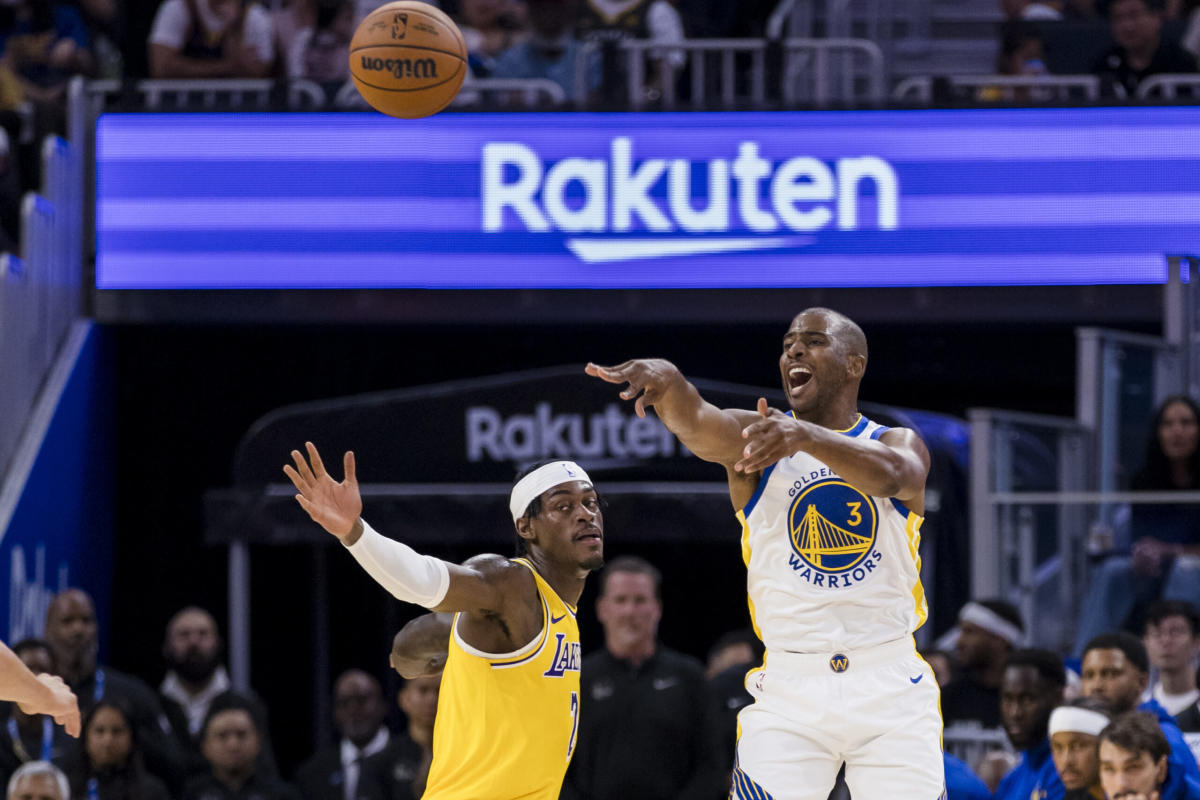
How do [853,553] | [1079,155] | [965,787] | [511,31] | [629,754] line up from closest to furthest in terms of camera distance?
[853,553] < [965,787] < [629,754] < [1079,155] < [511,31]

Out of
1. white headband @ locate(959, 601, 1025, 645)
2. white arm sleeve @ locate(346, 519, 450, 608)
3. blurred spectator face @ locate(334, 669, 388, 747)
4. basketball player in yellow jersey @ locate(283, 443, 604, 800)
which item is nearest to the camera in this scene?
white arm sleeve @ locate(346, 519, 450, 608)

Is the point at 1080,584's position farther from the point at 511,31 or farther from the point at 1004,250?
the point at 511,31

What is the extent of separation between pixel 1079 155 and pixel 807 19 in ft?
8.48

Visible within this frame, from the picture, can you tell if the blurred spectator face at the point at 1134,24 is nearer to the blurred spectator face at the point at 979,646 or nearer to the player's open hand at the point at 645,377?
the blurred spectator face at the point at 979,646

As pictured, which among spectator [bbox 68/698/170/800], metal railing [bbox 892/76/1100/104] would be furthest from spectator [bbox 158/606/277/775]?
metal railing [bbox 892/76/1100/104]

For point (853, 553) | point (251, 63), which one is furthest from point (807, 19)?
point (853, 553)

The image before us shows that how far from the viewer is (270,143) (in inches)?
532

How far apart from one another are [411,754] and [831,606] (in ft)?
13.4

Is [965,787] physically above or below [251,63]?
below

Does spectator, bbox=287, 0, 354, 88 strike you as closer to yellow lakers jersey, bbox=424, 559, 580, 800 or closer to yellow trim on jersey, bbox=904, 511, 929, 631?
yellow lakers jersey, bbox=424, 559, 580, 800

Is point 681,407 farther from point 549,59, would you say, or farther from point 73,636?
point 549,59

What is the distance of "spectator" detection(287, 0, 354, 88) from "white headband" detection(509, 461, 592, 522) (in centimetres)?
784

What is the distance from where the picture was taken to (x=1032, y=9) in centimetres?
1454

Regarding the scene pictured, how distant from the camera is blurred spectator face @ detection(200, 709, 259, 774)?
10125mm
